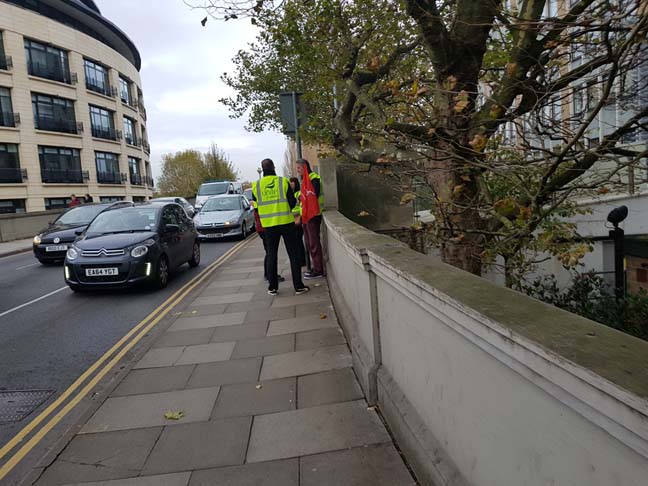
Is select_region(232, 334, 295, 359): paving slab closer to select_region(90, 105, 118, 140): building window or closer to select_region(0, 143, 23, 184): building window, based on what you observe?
select_region(0, 143, 23, 184): building window

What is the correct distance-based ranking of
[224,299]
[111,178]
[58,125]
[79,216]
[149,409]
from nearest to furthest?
1. [149,409]
2. [224,299]
3. [79,216]
4. [58,125]
5. [111,178]

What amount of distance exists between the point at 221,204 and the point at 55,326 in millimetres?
12344

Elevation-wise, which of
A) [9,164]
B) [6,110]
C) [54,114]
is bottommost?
[9,164]

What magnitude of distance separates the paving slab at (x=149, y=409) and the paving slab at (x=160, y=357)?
743 mm

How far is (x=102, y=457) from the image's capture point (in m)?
3.18

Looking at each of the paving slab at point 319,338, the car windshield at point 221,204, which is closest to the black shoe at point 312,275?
the paving slab at point 319,338

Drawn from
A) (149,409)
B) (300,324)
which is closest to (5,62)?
(300,324)

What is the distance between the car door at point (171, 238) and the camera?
9.33 meters

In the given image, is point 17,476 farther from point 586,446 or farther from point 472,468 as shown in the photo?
point 586,446

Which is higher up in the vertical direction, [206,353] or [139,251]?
[139,251]

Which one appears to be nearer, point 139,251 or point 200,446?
point 200,446

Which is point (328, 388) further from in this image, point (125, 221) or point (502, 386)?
point (125, 221)

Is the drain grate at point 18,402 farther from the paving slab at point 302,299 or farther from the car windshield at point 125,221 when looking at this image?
the car windshield at point 125,221

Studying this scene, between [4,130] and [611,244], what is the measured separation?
117 ft
